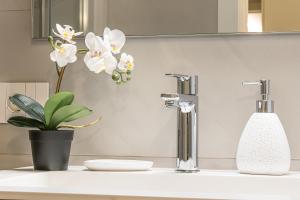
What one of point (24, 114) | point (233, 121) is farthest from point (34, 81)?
point (233, 121)

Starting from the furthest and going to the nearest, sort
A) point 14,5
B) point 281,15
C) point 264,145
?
1. point 14,5
2. point 281,15
3. point 264,145

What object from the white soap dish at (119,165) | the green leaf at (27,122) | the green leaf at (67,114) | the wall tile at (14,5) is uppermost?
the wall tile at (14,5)

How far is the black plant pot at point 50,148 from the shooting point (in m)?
1.18

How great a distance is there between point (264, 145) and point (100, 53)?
41cm

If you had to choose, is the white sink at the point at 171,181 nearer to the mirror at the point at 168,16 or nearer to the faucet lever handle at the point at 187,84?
the faucet lever handle at the point at 187,84

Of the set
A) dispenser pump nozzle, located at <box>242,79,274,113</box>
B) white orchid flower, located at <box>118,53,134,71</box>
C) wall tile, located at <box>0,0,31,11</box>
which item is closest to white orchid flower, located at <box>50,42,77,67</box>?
white orchid flower, located at <box>118,53,134,71</box>

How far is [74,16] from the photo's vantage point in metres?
1.36

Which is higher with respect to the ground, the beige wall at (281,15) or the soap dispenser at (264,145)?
the beige wall at (281,15)

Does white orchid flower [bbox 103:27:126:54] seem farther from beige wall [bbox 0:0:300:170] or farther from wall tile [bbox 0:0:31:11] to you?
wall tile [bbox 0:0:31:11]

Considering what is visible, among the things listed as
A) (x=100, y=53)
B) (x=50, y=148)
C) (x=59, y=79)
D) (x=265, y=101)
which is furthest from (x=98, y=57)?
(x=265, y=101)

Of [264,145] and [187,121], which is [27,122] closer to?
[187,121]

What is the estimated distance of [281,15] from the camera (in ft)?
4.05

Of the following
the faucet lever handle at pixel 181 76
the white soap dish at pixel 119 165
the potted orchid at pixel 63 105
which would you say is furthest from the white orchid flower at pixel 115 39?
the white soap dish at pixel 119 165

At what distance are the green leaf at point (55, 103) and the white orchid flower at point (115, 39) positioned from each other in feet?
0.48
